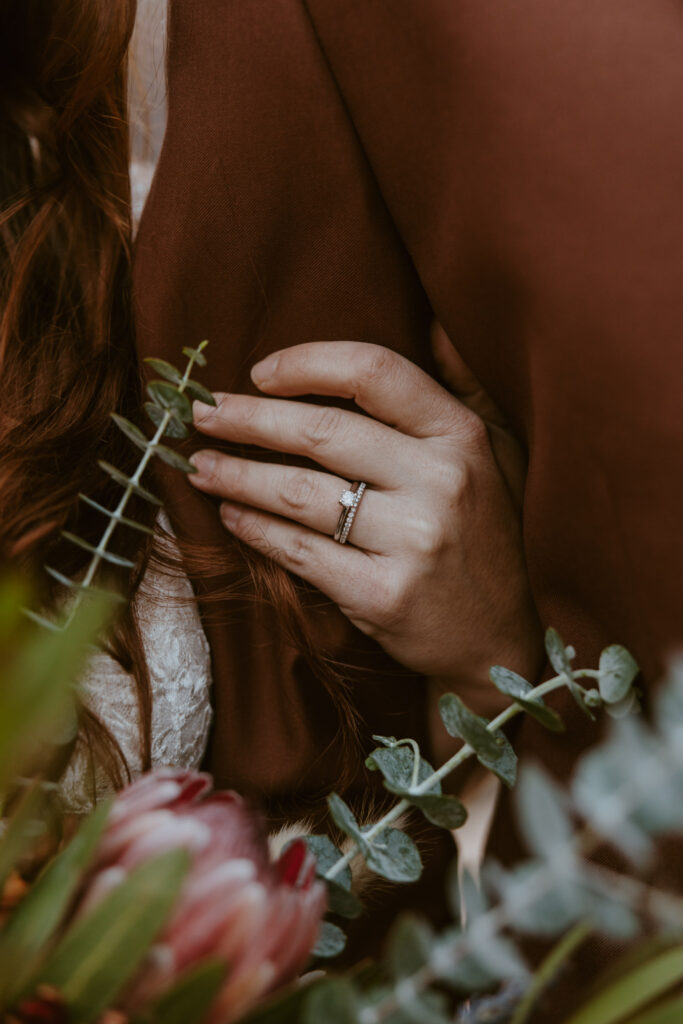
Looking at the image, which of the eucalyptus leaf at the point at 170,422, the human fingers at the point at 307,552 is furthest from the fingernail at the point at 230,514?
the eucalyptus leaf at the point at 170,422

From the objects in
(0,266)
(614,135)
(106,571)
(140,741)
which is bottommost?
(140,741)

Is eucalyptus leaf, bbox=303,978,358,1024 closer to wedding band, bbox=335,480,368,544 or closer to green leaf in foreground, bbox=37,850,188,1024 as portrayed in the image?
green leaf in foreground, bbox=37,850,188,1024

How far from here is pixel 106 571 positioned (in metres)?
0.53

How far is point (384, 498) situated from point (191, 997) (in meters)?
0.44

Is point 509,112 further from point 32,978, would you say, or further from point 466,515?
point 32,978

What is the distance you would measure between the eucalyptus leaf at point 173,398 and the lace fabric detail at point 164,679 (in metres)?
0.27

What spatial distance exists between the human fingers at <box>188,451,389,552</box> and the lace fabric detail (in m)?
A: 0.06

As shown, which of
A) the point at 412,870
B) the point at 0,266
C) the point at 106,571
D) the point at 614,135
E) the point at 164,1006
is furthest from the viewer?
the point at 0,266

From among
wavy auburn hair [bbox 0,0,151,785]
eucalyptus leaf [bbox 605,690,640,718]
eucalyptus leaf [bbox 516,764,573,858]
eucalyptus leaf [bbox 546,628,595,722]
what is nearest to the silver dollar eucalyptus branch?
eucalyptus leaf [bbox 516,764,573,858]

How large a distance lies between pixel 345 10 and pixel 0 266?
33 cm

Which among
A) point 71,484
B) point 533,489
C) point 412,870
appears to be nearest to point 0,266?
point 71,484

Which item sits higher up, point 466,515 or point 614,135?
point 614,135

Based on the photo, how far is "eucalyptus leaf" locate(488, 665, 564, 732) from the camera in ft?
0.85

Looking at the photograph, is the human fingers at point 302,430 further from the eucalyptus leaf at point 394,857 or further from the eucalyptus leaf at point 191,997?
the eucalyptus leaf at point 191,997
